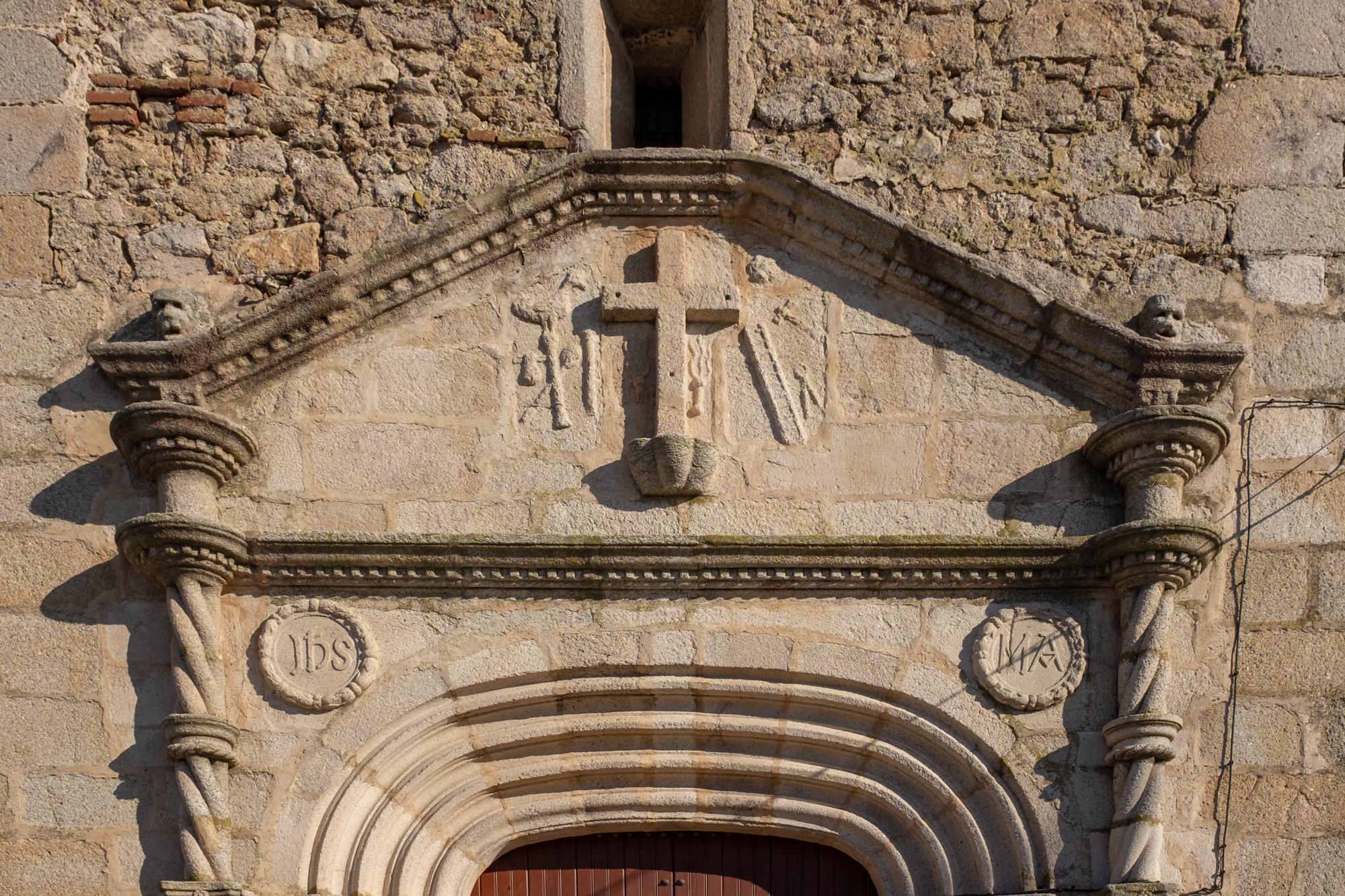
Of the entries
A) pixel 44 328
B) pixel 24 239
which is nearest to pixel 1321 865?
pixel 44 328

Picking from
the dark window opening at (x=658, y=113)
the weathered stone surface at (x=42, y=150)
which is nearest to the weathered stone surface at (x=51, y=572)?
the weathered stone surface at (x=42, y=150)

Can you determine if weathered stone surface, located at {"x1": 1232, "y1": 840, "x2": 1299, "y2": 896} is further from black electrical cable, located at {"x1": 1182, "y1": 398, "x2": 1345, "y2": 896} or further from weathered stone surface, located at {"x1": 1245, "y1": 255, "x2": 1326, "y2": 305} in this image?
weathered stone surface, located at {"x1": 1245, "y1": 255, "x2": 1326, "y2": 305}

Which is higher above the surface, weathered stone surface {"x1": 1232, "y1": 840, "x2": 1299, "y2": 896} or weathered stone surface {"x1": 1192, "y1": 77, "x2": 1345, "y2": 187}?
weathered stone surface {"x1": 1192, "y1": 77, "x2": 1345, "y2": 187}

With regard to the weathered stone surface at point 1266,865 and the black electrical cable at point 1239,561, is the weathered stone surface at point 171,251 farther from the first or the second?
the weathered stone surface at point 1266,865

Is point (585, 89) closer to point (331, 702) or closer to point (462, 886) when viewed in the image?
point (331, 702)

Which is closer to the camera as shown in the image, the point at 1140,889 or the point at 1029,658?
the point at 1140,889

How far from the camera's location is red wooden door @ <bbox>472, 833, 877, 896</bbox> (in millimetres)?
6332

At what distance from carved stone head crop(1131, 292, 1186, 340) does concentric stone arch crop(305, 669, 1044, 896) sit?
147cm

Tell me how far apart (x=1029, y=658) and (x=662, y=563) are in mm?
1192

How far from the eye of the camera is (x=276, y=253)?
22.0 ft

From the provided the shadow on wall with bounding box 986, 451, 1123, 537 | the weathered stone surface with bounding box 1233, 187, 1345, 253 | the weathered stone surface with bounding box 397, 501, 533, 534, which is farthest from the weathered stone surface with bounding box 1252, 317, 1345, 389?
the weathered stone surface with bounding box 397, 501, 533, 534

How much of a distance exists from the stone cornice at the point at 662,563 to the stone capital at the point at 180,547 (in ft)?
0.27

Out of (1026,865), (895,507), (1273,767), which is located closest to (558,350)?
(895,507)

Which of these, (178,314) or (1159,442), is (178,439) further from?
(1159,442)
